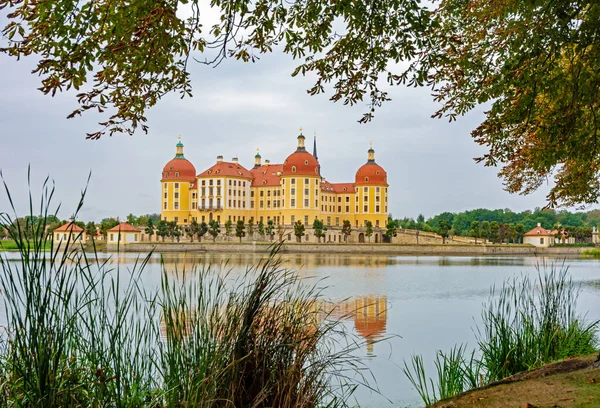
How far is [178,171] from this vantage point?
6919cm

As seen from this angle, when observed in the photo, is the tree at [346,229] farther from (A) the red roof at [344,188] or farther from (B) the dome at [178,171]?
(B) the dome at [178,171]

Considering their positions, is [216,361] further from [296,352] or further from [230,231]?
[230,231]

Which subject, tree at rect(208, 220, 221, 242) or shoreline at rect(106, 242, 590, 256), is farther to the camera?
tree at rect(208, 220, 221, 242)

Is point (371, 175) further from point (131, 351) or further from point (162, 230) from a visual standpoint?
point (131, 351)

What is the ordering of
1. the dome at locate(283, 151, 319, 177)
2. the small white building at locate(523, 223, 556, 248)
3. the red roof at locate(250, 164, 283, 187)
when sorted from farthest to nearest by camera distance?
the red roof at locate(250, 164, 283, 187) < the dome at locate(283, 151, 319, 177) < the small white building at locate(523, 223, 556, 248)

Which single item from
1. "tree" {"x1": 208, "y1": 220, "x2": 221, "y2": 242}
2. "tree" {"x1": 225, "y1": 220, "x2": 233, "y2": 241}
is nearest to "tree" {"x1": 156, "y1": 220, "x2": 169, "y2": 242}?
"tree" {"x1": 208, "y1": 220, "x2": 221, "y2": 242}

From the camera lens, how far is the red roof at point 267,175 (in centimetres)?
6931

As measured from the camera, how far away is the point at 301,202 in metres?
65.4

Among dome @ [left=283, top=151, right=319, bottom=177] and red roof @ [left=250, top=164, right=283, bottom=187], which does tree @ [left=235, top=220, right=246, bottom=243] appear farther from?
red roof @ [left=250, top=164, right=283, bottom=187]

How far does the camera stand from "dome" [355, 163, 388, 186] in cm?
6957

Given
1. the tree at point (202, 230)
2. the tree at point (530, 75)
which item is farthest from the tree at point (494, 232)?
the tree at point (530, 75)

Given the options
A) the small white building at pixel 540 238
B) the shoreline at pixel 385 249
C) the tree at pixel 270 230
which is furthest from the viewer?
the tree at pixel 270 230

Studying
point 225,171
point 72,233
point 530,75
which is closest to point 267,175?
point 225,171

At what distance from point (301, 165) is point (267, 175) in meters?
6.75
